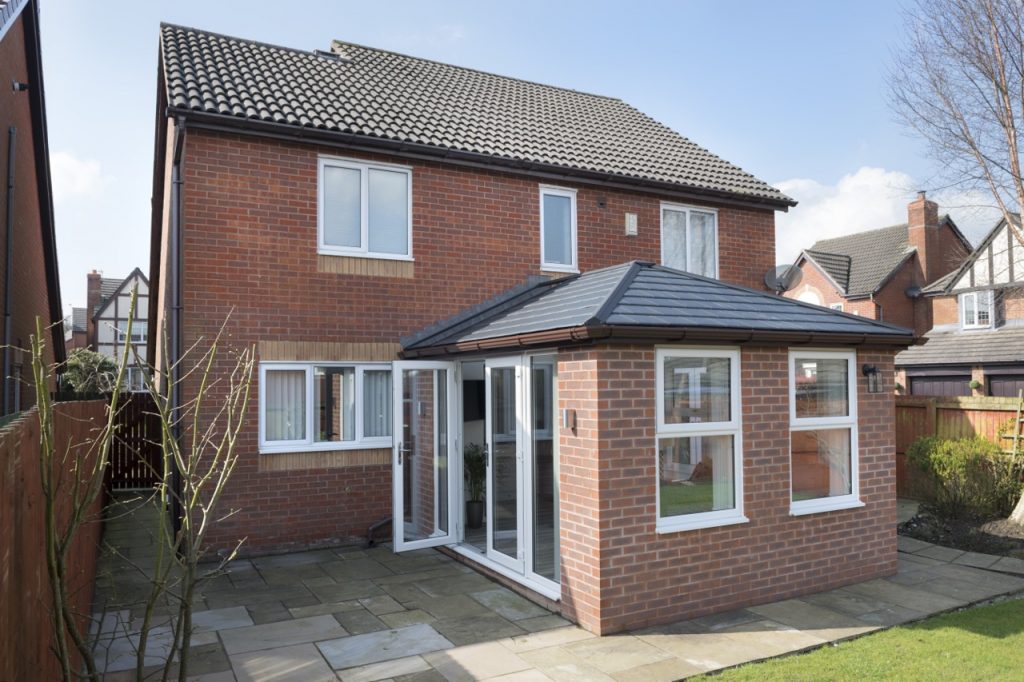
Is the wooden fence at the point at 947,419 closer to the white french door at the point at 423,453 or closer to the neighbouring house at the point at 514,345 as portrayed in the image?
the neighbouring house at the point at 514,345

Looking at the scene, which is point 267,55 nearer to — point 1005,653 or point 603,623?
point 603,623

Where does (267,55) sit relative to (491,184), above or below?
above

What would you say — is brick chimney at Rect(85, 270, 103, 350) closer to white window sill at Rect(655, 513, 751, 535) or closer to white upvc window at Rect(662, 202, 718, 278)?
white upvc window at Rect(662, 202, 718, 278)

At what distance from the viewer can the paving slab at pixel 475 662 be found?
510cm

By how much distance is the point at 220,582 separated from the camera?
742 centimetres

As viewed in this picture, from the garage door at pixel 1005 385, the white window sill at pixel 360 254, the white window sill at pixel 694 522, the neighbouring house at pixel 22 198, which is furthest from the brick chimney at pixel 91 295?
the white window sill at pixel 694 522

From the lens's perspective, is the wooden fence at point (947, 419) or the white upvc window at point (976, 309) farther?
the white upvc window at point (976, 309)

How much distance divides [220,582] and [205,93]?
591 cm

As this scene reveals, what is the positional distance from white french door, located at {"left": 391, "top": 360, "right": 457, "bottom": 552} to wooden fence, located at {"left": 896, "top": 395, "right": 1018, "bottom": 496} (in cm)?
875

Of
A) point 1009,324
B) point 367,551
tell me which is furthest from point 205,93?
point 1009,324

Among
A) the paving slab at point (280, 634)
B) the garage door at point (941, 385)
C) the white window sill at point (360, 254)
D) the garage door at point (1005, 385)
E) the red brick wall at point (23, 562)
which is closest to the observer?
the red brick wall at point (23, 562)

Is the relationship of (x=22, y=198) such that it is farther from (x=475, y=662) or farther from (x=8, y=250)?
(x=475, y=662)

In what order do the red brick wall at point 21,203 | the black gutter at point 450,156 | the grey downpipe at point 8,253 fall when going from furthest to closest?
the red brick wall at point 21,203 < the grey downpipe at point 8,253 < the black gutter at point 450,156

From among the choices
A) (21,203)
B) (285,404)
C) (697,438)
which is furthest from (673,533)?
(21,203)
